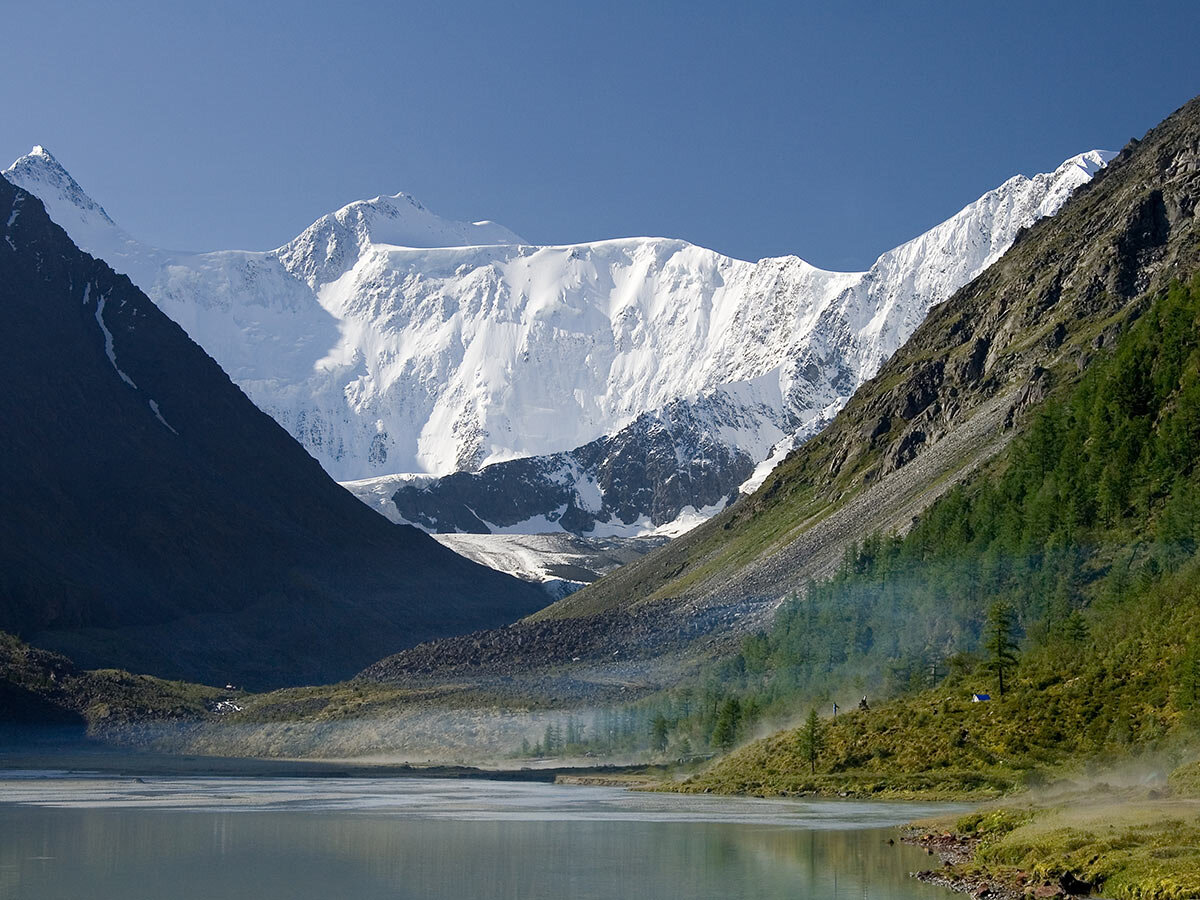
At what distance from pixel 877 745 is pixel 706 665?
9538 cm

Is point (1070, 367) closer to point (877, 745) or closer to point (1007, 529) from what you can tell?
point (1007, 529)

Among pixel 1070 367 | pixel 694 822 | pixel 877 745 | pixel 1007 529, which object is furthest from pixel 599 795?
pixel 1070 367

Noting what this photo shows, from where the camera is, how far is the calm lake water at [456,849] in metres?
54.6

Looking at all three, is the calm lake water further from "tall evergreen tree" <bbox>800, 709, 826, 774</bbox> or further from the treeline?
the treeline

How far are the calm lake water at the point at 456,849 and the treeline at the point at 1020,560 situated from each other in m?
31.8

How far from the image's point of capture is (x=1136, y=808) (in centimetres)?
5703

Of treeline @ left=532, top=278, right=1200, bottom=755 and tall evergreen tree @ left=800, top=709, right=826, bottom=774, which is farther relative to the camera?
treeline @ left=532, top=278, right=1200, bottom=755

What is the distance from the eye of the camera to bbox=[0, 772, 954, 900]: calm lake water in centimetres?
5462

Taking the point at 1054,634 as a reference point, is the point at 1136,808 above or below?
below

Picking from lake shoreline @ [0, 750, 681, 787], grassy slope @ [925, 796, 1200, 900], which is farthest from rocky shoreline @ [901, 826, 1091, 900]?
lake shoreline @ [0, 750, 681, 787]

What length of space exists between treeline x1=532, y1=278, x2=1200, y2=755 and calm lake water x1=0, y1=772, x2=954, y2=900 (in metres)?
31.8

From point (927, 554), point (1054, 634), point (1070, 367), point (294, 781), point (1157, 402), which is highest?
point (1070, 367)

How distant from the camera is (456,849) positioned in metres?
68.9

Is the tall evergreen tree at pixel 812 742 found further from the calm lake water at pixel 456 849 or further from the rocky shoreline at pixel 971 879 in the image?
the rocky shoreline at pixel 971 879
